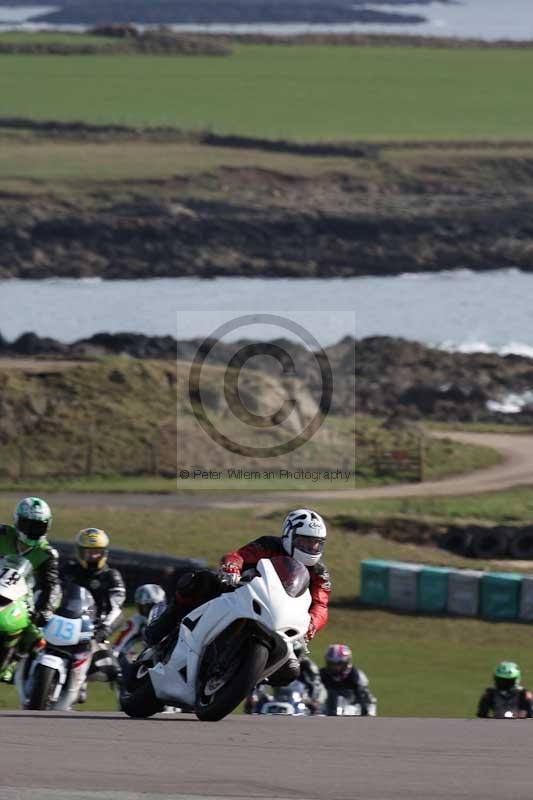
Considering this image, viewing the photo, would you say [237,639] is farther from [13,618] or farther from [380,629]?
[380,629]

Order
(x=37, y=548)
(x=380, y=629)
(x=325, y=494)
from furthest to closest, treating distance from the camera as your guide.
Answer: (x=325, y=494) < (x=380, y=629) < (x=37, y=548)

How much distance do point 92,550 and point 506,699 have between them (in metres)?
4.44

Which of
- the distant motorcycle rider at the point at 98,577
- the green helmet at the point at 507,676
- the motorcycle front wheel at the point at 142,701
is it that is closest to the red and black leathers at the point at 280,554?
the motorcycle front wheel at the point at 142,701

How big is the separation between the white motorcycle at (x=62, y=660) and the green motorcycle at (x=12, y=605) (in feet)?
2.45

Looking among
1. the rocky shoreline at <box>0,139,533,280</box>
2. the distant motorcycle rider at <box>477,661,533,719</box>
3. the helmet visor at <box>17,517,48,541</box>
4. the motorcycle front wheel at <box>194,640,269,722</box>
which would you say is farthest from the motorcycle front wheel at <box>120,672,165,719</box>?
the rocky shoreline at <box>0,139,533,280</box>

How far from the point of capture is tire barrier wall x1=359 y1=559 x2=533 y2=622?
27000mm

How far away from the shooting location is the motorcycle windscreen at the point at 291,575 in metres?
11.6

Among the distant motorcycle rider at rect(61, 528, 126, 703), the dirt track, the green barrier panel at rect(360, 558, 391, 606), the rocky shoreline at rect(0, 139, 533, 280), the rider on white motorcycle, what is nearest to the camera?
the rider on white motorcycle

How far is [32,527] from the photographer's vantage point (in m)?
14.8

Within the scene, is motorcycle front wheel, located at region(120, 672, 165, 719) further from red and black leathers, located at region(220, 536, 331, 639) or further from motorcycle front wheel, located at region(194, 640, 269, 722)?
red and black leathers, located at region(220, 536, 331, 639)

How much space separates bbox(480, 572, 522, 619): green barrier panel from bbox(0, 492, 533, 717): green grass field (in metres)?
0.36

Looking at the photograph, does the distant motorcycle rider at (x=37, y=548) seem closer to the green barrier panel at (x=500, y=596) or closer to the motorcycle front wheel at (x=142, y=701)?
the motorcycle front wheel at (x=142, y=701)

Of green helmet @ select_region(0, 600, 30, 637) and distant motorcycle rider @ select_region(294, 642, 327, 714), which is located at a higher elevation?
green helmet @ select_region(0, 600, 30, 637)

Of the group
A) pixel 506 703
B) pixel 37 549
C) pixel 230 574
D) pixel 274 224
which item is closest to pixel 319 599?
pixel 230 574
